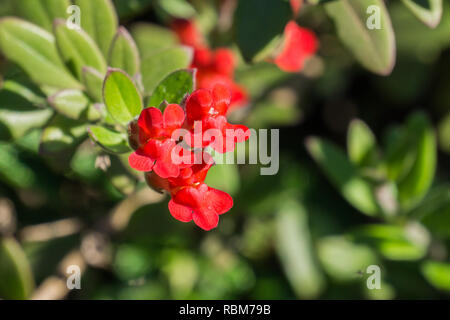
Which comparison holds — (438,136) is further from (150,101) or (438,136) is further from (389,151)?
(150,101)

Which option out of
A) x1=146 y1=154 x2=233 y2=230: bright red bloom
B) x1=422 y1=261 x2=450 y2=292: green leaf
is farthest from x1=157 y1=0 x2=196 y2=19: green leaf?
x1=422 y1=261 x2=450 y2=292: green leaf

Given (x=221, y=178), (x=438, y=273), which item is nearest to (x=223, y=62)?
(x=221, y=178)

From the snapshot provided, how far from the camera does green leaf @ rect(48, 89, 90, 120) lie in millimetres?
1009

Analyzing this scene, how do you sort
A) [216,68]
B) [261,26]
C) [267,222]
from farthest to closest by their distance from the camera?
[267,222] → [216,68] → [261,26]

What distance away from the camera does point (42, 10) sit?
1197 millimetres

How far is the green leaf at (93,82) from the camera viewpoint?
3.39 ft

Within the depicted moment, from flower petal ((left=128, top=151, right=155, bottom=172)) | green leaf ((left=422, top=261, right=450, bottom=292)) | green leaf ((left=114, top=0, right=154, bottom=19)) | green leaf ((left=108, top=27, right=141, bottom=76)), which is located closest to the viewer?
flower petal ((left=128, top=151, right=155, bottom=172))

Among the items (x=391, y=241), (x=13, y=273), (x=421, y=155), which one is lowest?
(x=13, y=273)

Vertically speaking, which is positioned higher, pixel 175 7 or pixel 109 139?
pixel 175 7

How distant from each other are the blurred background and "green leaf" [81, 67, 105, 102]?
1.21 feet

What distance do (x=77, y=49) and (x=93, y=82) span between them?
0.37 feet

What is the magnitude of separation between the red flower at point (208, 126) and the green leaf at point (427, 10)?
553 mm

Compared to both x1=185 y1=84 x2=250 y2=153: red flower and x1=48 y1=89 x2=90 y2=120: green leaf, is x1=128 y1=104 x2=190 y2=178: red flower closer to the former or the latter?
x1=185 y1=84 x2=250 y2=153: red flower

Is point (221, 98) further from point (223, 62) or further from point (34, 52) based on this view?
point (223, 62)
